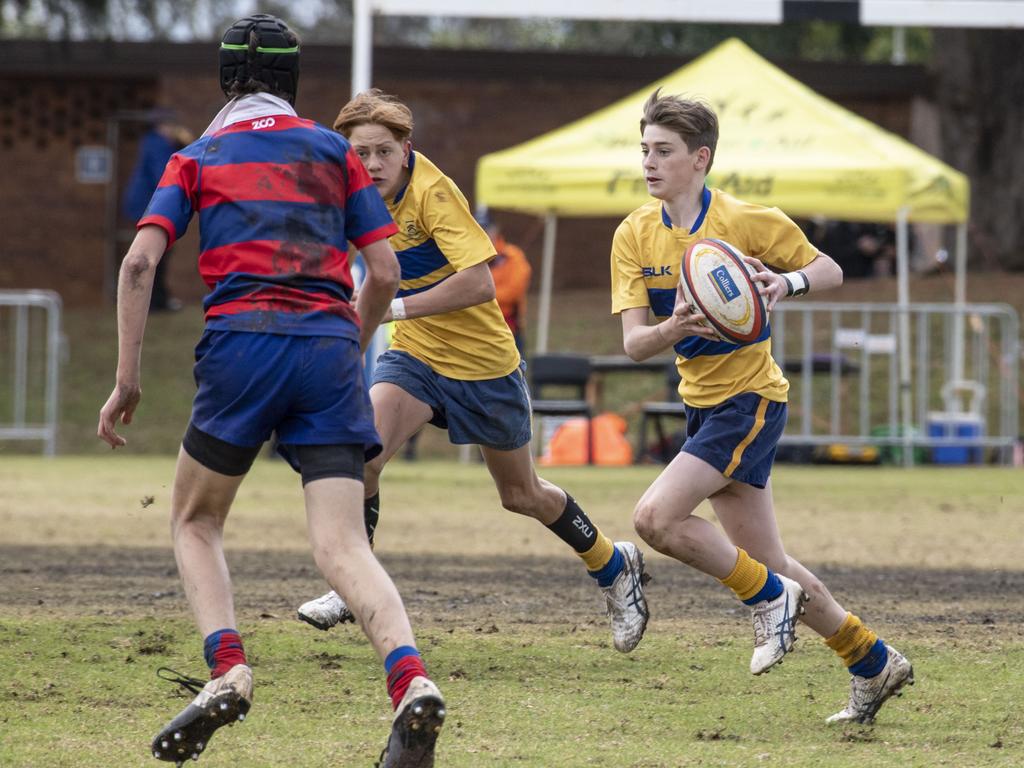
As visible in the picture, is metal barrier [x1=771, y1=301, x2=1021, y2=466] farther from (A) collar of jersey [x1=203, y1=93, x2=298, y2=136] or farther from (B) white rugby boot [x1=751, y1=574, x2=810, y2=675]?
(A) collar of jersey [x1=203, y1=93, x2=298, y2=136]

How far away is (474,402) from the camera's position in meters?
6.38

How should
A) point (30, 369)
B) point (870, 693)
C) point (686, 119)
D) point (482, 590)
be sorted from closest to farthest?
1. point (870, 693)
2. point (686, 119)
3. point (482, 590)
4. point (30, 369)

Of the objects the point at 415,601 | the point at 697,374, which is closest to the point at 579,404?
the point at 415,601

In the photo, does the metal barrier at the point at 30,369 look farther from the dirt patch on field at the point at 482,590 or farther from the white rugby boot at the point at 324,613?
the white rugby boot at the point at 324,613

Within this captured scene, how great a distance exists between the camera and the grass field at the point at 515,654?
4.83 m

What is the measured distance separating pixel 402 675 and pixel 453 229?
2.30 metres

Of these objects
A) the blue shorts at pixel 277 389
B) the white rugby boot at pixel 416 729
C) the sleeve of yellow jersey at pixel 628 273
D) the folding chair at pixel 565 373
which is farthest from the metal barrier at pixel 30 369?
the white rugby boot at pixel 416 729

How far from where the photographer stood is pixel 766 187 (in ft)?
50.5

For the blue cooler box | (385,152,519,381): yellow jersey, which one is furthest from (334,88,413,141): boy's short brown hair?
the blue cooler box

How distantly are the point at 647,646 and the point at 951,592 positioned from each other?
2.33 m

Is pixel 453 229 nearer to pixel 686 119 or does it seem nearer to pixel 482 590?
pixel 686 119

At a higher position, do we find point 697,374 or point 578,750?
point 697,374

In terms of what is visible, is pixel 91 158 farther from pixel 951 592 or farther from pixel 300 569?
pixel 951 592

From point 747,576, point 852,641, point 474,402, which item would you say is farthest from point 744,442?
point 474,402
